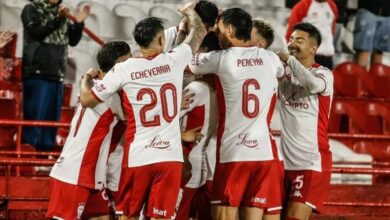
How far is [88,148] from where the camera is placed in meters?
7.16

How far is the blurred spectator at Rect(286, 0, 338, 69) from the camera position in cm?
1170

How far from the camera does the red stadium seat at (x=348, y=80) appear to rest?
13.1m

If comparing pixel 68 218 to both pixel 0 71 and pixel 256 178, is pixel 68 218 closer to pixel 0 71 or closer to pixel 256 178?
pixel 256 178

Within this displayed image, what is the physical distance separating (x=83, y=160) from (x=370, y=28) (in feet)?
23.9

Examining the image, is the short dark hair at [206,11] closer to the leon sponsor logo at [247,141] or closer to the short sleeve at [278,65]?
the short sleeve at [278,65]

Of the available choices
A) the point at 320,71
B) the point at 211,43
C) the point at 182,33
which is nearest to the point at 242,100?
the point at 211,43

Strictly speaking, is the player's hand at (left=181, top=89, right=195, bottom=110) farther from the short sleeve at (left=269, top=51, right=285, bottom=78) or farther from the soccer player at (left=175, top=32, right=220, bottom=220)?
the short sleeve at (left=269, top=51, right=285, bottom=78)

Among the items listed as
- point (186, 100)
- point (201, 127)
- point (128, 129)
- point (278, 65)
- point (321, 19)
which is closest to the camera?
point (128, 129)

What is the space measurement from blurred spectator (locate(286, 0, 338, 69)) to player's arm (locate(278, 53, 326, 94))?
4.30 metres

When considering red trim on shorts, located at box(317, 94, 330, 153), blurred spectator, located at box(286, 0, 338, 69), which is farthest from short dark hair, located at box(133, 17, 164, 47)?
blurred spectator, located at box(286, 0, 338, 69)

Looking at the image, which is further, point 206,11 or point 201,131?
point 201,131

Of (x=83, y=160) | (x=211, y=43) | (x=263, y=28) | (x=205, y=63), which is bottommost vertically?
(x=83, y=160)

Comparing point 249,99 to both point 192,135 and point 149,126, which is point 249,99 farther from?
point 149,126

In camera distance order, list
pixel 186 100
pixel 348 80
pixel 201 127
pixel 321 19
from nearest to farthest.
Answer: pixel 186 100 → pixel 201 127 → pixel 321 19 → pixel 348 80
